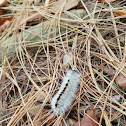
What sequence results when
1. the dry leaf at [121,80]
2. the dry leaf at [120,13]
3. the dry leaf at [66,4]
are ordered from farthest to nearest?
the dry leaf at [66,4] → the dry leaf at [120,13] → the dry leaf at [121,80]

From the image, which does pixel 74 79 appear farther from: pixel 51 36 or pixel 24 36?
pixel 24 36

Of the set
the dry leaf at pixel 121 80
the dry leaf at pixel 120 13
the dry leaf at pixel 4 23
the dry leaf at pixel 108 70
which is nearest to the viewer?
the dry leaf at pixel 121 80

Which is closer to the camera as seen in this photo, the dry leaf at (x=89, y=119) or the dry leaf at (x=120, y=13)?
the dry leaf at (x=89, y=119)

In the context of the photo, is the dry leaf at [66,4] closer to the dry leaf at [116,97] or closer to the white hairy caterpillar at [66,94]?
the white hairy caterpillar at [66,94]

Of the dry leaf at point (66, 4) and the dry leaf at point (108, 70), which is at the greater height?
the dry leaf at point (66, 4)

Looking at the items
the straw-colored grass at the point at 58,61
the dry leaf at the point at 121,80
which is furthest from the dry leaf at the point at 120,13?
the dry leaf at the point at 121,80

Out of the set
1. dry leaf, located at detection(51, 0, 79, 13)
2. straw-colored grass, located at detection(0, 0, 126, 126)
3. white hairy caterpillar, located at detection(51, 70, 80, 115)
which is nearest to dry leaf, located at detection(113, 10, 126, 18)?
straw-colored grass, located at detection(0, 0, 126, 126)

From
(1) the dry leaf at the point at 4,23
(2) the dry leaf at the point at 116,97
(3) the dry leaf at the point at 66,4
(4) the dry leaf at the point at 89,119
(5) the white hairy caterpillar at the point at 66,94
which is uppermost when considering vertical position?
(3) the dry leaf at the point at 66,4
